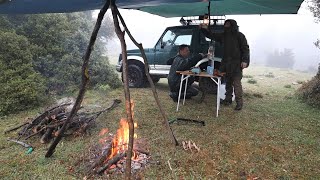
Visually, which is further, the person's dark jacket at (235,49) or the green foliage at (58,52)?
the green foliage at (58,52)

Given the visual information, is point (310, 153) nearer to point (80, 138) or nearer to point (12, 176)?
point (80, 138)

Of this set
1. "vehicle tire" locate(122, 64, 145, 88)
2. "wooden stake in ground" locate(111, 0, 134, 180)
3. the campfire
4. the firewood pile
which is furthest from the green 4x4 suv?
"wooden stake in ground" locate(111, 0, 134, 180)

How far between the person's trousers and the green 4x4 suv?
1.25 m

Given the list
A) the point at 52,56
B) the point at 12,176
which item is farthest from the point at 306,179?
the point at 52,56

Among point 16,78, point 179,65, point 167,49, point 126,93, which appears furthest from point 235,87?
point 16,78

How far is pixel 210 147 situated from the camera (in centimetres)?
504

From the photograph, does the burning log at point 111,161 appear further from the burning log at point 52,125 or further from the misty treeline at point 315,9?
the misty treeline at point 315,9

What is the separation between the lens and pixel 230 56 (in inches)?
296

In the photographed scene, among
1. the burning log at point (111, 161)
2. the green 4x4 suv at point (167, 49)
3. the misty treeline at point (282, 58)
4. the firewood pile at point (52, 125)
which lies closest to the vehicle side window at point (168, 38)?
the green 4x4 suv at point (167, 49)

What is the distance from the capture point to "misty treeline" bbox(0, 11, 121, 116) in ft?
25.5

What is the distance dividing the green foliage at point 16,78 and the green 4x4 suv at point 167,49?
363 cm

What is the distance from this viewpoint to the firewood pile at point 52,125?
5475mm

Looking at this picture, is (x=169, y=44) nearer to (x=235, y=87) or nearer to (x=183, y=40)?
(x=183, y=40)

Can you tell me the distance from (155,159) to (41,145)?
233cm
